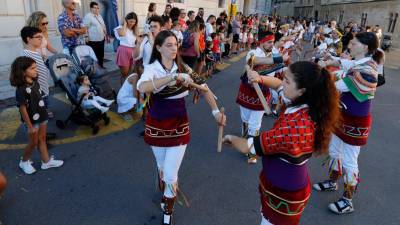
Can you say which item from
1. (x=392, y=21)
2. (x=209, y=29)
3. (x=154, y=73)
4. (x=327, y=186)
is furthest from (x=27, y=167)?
(x=392, y=21)

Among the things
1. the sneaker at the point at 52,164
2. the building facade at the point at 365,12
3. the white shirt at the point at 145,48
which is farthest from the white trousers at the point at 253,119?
the building facade at the point at 365,12

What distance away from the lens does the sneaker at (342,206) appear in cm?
350

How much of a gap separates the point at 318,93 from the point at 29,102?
325 centimetres

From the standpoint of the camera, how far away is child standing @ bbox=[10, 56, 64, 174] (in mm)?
3492

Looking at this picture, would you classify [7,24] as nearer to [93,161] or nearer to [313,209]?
[93,161]

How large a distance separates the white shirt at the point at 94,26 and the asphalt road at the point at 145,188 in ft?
12.6

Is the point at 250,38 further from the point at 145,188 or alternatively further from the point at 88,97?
the point at 145,188

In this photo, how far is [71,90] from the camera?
5207 mm

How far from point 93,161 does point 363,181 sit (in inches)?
154

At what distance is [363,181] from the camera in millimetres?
4301

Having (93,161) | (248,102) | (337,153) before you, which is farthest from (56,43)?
(337,153)

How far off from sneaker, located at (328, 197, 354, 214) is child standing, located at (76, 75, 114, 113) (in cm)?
380

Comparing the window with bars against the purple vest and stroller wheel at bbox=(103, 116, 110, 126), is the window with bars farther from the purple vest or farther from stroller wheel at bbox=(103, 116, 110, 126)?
the purple vest

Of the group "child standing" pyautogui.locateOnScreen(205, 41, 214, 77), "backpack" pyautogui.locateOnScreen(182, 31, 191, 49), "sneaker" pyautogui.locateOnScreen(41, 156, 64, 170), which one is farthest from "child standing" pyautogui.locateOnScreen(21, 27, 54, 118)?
"child standing" pyautogui.locateOnScreen(205, 41, 214, 77)
